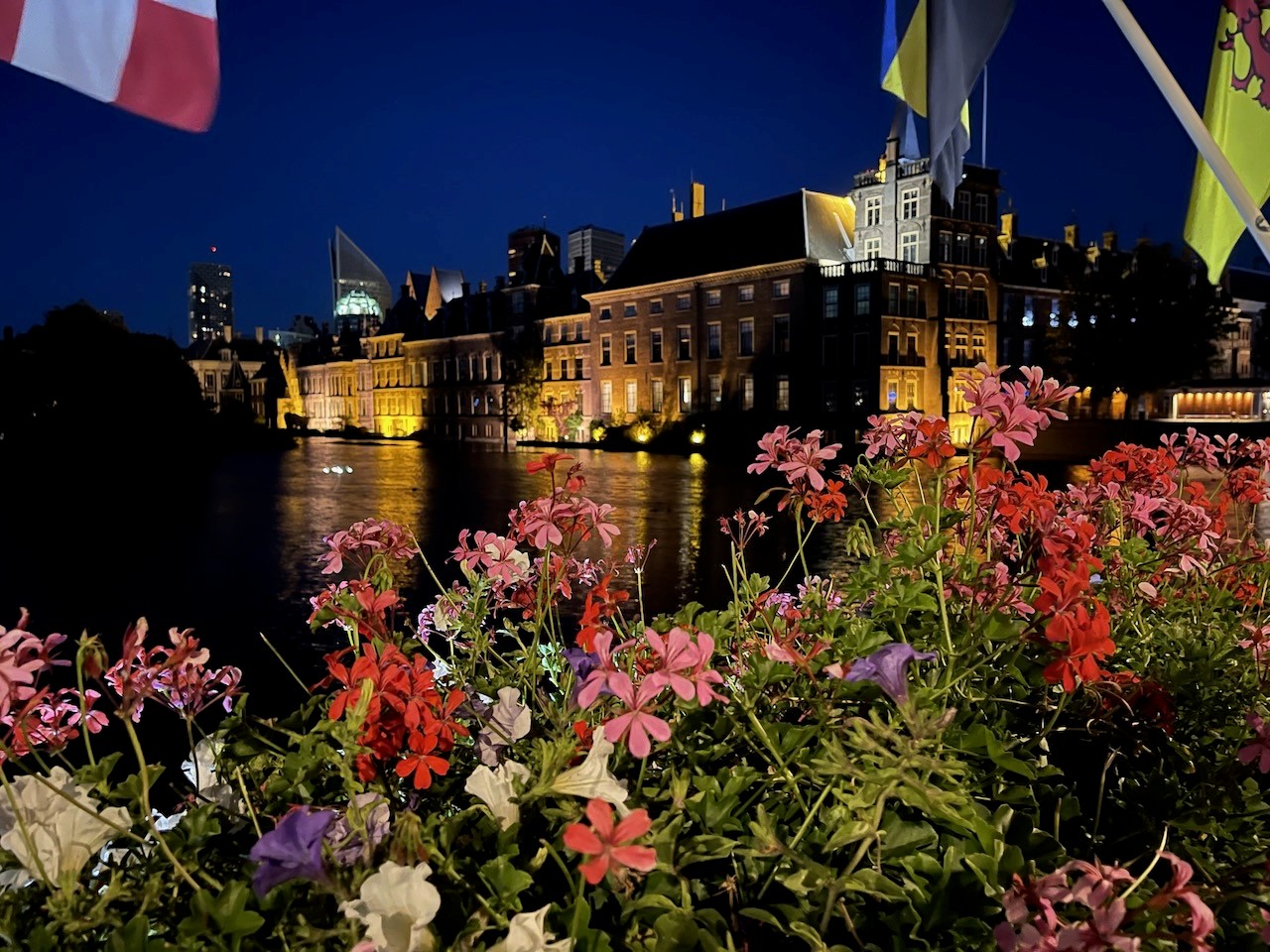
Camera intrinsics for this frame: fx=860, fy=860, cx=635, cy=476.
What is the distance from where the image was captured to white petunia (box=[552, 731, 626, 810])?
121 cm

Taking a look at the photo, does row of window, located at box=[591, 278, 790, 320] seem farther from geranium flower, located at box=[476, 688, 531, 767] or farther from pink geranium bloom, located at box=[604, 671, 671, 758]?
pink geranium bloom, located at box=[604, 671, 671, 758]

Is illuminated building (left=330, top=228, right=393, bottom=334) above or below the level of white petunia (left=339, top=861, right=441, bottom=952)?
above

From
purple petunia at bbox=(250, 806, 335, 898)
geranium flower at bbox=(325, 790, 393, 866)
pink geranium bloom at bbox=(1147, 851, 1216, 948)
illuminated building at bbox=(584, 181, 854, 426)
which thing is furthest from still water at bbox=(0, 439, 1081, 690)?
illuminated building at bbox=(584, 181, 854, 426)

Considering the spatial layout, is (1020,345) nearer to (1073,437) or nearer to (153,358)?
(1073,437)

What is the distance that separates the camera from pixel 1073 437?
138 ft

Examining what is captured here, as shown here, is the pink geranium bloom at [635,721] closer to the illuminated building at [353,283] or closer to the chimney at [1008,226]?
the chimney at [1008,226]

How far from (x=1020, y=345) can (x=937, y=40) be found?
51804 mm

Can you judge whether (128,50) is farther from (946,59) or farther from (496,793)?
(946,59)

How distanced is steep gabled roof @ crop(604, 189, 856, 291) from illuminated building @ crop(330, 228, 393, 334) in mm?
72738

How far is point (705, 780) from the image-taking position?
1.51 m

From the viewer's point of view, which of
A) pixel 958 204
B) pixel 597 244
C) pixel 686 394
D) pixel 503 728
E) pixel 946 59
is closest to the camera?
pixel 503 728

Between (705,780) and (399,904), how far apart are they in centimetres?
63

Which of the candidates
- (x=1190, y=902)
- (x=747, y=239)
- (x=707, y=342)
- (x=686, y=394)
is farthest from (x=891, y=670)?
(x=686, y=394)

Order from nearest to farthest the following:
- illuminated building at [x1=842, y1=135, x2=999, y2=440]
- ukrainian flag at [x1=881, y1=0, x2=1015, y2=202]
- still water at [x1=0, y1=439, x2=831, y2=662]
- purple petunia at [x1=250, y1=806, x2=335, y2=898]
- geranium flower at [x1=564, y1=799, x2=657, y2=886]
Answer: geranium flower at [x1=564, y1=799, x2=657, y2=886]
purple petunia at [x1=250, y1=806, x2=335, y2=898]
ukrainian flag at [x1=881, y1=0, x2=1015, y2=202]
still water at [x1=0, y1=439, x2=831, y2=662]
illuminated building at [x1=842, y1=135, x2=999, y2=440]
